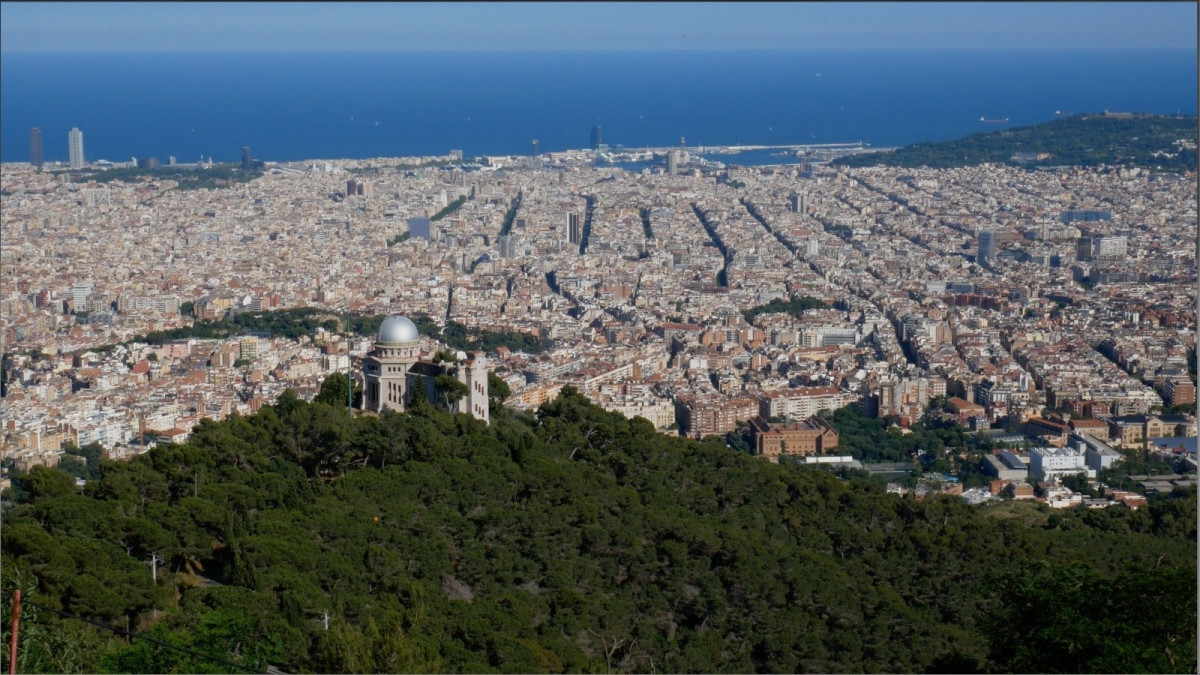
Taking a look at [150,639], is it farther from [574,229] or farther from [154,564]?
[574,229]

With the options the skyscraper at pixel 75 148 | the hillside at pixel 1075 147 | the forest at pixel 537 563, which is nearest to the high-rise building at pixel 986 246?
the hillside at pixel 1075 147

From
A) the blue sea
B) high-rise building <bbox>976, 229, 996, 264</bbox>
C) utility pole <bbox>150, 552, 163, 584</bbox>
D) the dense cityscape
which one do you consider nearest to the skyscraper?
the dense cityscape

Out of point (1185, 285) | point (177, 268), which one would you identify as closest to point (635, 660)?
point (1185, 285)

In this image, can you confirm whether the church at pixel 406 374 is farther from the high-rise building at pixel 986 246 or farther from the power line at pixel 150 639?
the high-rise building at pixel 986 246

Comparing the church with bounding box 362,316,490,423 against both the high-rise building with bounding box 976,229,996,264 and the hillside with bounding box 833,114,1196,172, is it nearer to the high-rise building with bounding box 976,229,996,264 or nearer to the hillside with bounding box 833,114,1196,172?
the high-rise building with bounding box 976,229,996,264

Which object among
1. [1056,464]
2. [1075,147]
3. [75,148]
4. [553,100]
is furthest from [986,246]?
[553,100]

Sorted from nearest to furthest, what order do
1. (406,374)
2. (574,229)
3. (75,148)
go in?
(406,374), (574,229), (75,148)
